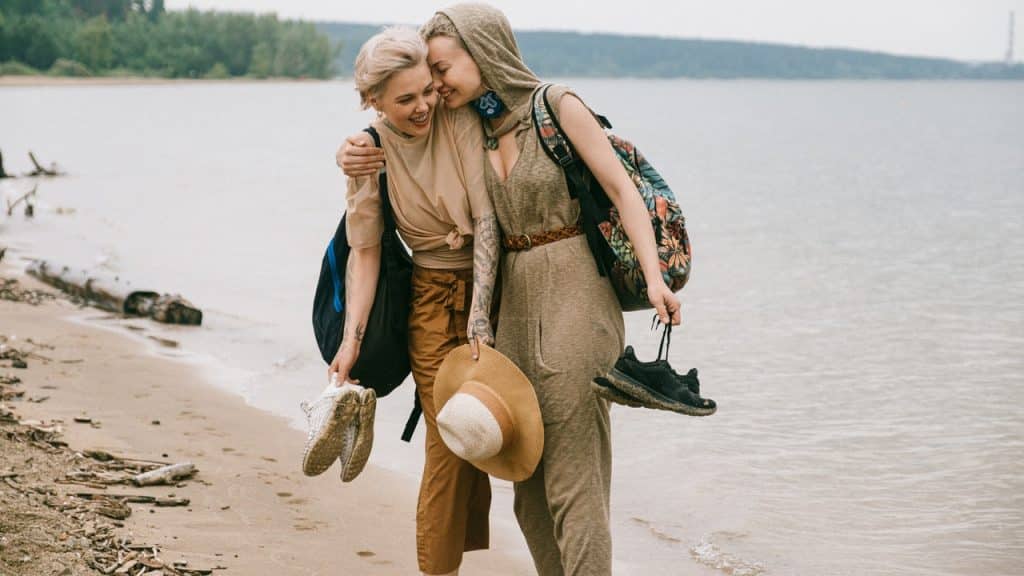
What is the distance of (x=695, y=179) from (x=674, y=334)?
2347 cm

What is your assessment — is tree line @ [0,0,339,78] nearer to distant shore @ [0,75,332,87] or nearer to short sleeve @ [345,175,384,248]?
distant shore @ [0,75,332,87]

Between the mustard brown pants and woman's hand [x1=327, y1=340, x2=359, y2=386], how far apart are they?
19 centimetres

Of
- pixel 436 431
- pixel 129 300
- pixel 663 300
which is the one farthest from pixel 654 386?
pixel 129 300

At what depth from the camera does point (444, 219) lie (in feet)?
11.6

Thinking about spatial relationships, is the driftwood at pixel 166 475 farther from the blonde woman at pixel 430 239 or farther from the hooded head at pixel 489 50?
the hooded head at pixel 489 50

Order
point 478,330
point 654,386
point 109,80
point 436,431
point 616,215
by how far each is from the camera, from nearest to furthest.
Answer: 1. point 654,386
2. point 616,215
3. point 478,330
4. point 436,431
5. point 109,80

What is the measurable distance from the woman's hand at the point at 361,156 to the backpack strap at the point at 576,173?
471 millimetres

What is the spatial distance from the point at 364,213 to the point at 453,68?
0.51m

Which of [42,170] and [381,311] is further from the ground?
[381,311]

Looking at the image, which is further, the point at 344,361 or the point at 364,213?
the point at 344,361

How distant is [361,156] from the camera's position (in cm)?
349

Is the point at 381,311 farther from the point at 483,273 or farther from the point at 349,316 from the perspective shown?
the point at 483,273

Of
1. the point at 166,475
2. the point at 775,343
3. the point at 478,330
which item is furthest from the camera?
the point at 775,343

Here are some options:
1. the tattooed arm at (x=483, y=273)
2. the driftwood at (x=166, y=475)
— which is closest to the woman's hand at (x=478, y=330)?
the tattooed arm at (x=483, y=273)
